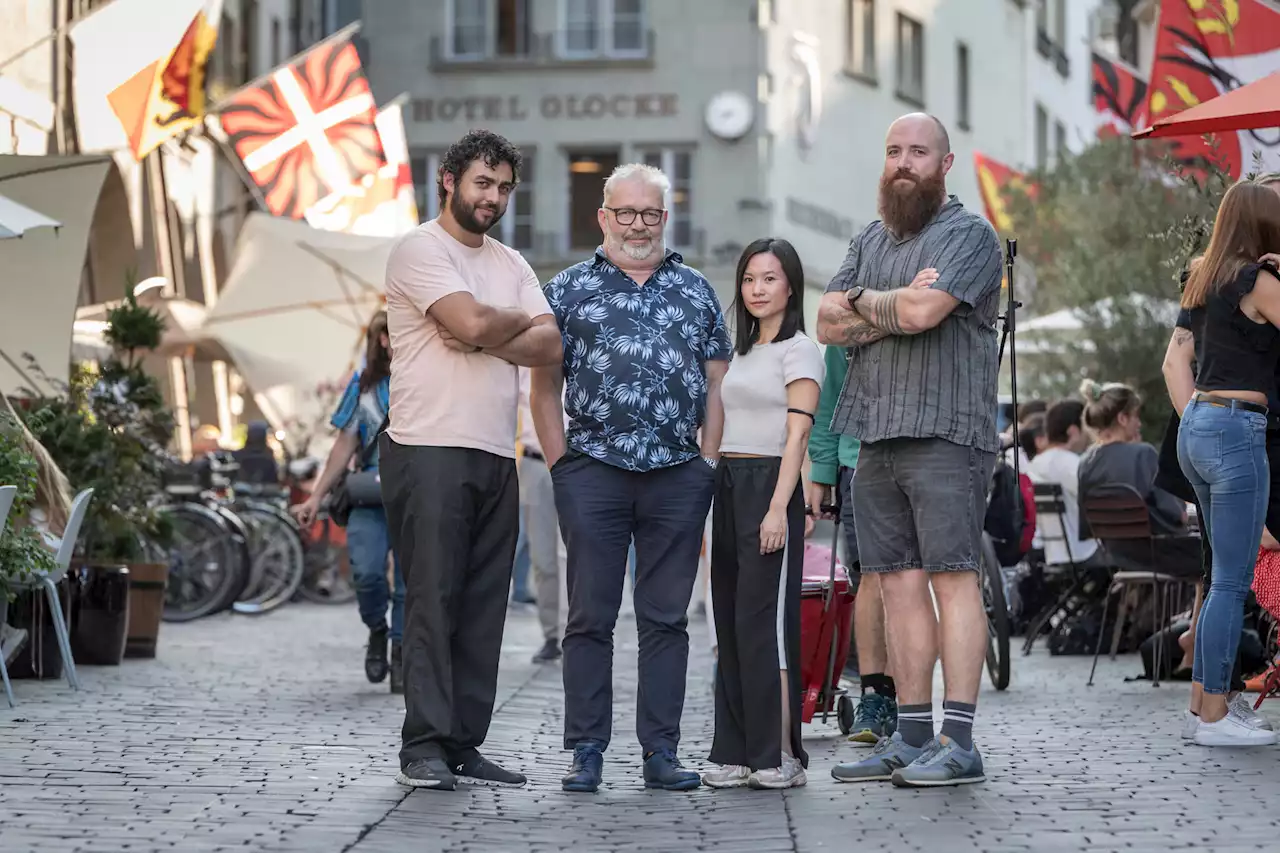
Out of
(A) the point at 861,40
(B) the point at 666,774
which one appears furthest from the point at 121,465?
(A) the point at 861,40

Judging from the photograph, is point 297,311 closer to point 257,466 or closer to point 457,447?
point 257,466

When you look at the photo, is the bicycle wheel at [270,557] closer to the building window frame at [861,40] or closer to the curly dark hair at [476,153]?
the curly dark hair at [476,153]

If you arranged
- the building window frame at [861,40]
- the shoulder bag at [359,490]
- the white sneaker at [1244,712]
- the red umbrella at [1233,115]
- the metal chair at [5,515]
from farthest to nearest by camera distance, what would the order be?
the building window frame at [861,40], the shoulder bag at [359,490], the metal chair at [5,515], the red umbrella at [1233,115], the white sneaker at [1244,712]

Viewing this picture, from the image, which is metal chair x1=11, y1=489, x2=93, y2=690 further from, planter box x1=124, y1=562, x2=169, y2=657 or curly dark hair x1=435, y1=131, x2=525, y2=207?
curly dark hair x1=435, y1=131, x2=525, y2=207

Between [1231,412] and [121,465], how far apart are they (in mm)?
7022

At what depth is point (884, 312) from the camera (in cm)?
714

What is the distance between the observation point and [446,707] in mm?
7320

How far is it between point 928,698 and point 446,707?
5.21ft

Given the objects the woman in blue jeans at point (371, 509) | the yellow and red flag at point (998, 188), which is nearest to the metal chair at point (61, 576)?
the woman in blue jeans at point (371, 509)

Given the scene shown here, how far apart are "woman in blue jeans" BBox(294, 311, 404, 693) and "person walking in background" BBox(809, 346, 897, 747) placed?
2.68m

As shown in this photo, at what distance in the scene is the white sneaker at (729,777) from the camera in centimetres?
729

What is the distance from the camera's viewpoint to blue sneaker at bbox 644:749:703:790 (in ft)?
23.8

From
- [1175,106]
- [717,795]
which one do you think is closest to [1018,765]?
[717,795]

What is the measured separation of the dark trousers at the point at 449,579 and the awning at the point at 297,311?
13338 mm
